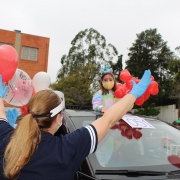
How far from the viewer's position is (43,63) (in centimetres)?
2847

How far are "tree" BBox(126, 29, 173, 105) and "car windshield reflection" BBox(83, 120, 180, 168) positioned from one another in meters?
36.0

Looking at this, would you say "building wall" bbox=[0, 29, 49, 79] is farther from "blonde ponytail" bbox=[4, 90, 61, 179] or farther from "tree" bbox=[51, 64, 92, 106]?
"blonde ponytail" bbox=[4, 90, 61, 179]

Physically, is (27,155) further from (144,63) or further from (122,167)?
(144,63)

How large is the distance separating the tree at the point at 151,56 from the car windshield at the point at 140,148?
36034mm

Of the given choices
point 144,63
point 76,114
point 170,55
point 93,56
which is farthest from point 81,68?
point 76,114

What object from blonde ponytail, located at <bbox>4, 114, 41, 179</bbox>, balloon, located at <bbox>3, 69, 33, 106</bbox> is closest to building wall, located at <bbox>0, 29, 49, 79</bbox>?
balloon, located at <bbox>3, 69, 33, 106</bbox>

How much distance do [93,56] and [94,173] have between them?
→ 3904cm

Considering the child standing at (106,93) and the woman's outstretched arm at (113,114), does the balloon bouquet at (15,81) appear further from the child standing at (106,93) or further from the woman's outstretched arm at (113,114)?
the woman's outstretched arm at (113,114)

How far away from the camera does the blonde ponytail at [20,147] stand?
1.33m

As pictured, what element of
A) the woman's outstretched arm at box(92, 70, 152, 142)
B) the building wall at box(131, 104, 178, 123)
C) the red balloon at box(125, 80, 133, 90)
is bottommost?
the building wall at box(131, 104, 178, 123)

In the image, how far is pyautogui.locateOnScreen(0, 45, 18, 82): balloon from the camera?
256 cm

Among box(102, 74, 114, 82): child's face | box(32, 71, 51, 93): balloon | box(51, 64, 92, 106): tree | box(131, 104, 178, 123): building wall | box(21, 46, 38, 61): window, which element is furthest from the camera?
box(51, 64, 92, 106): tree

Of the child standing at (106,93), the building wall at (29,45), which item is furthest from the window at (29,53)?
the child standing at (106,93)

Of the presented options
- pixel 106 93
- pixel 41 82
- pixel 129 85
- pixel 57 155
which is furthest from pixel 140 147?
pixel 41 82
